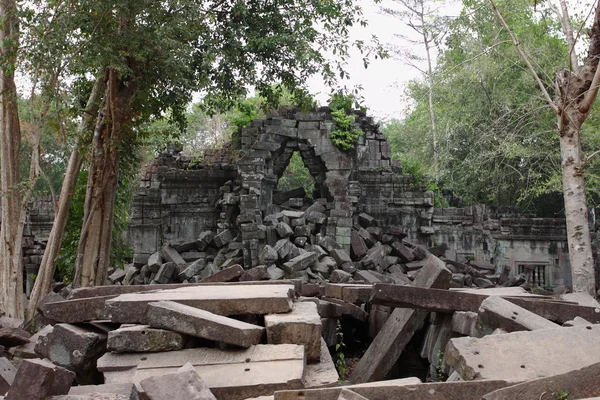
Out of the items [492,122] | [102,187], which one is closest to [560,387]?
[102,187]

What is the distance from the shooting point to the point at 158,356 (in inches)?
133

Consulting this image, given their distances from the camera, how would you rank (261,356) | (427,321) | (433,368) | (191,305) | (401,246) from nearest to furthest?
(261,356), (191,305), (433,368), (427,321), (401,246)

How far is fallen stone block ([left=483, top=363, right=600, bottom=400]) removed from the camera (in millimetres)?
2633

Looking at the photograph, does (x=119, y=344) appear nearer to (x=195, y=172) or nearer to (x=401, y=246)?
(x=401, y=246)

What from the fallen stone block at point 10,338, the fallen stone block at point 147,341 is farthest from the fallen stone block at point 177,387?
the fallen stone block at point 10,338

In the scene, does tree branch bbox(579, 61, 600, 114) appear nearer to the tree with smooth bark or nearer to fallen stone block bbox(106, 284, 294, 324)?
the tree with smooth bark

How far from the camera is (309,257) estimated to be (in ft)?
37.4

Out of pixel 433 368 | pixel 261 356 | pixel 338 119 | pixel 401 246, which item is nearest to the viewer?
pixel 261 356

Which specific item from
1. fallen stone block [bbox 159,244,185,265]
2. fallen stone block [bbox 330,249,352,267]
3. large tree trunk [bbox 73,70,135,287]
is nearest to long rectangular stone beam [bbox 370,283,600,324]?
large tree trunk [bbox 73,70,135,287]

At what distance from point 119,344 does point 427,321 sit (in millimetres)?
2968

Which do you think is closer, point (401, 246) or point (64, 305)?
point (64, 305)

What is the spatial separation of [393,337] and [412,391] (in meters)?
2.26

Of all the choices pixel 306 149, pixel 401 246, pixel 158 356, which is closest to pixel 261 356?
pixel 158 356

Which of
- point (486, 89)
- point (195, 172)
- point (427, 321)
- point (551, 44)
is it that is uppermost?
point (551, 44)
